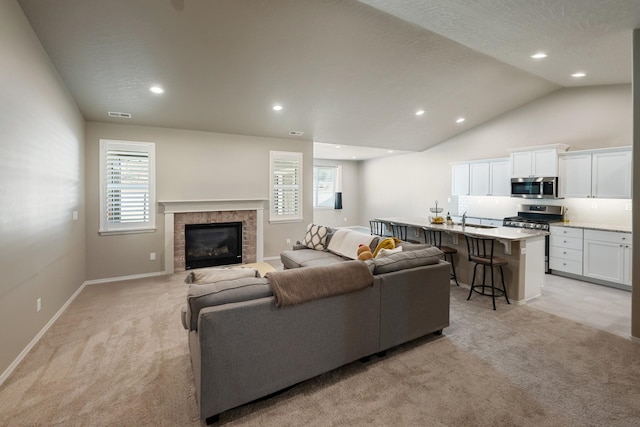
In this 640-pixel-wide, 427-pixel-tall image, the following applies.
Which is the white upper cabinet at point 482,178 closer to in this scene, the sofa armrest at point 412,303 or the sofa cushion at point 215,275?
the sofa armrest at point 412,303

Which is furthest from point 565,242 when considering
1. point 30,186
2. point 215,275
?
point 30,186

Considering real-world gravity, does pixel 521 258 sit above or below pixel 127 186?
Result: below

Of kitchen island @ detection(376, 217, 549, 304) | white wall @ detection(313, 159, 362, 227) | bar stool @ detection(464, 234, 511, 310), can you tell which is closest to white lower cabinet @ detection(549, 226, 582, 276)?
kitchen island @ detection(376, 217, 549, 304)

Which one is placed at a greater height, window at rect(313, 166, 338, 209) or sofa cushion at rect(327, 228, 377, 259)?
window at rect(313, 166, 338, 209)

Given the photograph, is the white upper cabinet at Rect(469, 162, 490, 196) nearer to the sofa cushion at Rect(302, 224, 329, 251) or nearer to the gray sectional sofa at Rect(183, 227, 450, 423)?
the sofa cushion at Rect(302, 224, 329, 251)

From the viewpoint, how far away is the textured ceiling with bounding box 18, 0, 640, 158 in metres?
2.81

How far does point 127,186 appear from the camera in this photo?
5062 mm

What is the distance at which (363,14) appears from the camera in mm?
3131

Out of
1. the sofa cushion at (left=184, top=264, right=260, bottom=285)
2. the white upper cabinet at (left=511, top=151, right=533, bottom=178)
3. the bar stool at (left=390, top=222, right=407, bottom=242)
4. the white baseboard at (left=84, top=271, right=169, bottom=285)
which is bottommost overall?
the white baseboard at (left=84, top=271, right=169, bottom=285)

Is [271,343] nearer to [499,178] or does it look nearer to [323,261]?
[323,261]

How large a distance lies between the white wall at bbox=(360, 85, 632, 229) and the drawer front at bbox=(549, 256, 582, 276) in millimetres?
921

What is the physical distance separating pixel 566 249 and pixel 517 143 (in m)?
2.43

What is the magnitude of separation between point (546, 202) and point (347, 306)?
5.55m

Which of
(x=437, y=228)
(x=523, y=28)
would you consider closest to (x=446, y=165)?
(x=437, y=228)
